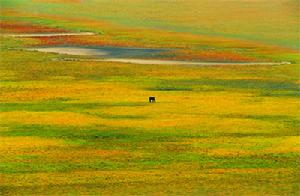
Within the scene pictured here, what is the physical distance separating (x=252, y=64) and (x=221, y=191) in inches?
1040

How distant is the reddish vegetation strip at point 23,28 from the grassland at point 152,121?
5371 mm

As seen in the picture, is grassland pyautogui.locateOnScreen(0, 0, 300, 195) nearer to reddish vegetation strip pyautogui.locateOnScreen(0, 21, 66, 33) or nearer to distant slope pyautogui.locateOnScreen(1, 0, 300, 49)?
distant slope pyautogui.locateOnScreen(1, 0, 300, 49)

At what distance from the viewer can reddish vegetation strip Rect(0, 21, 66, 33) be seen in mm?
64250

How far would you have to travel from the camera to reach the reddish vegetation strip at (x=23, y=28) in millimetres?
64250

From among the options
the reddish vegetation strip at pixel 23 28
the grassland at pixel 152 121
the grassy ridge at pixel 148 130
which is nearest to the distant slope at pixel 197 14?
the grassland at pixel 152 121

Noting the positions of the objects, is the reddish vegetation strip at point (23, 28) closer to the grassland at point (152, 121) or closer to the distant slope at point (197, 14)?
the distant slope at point (197, 14)

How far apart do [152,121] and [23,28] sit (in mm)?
38022

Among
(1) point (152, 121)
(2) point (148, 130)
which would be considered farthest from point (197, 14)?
(2) point (148, 130)

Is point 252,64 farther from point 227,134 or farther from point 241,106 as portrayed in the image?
point 227,134

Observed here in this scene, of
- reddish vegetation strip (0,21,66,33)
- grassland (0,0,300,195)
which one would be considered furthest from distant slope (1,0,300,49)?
reddish vegetation strip (0,21,66,33)

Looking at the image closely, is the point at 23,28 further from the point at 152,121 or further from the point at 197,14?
the point at 152,121

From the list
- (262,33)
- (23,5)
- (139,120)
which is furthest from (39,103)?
(23,5)

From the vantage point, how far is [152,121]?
2961cm

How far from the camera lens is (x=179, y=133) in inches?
1081
